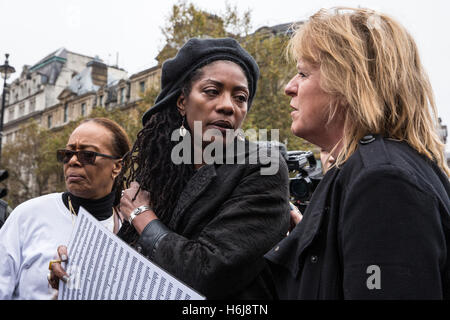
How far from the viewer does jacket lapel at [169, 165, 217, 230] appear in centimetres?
206

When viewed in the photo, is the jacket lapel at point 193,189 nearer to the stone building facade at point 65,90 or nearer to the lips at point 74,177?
the lips at point 74,177

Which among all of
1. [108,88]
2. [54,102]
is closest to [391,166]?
[108,88]

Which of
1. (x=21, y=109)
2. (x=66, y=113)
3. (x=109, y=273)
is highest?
(x=21, y=109)

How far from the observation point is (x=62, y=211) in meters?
2.87

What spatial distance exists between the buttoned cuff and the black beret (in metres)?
0.76

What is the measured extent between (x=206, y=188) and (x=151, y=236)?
318 mm

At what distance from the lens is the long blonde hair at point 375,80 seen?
157 cm

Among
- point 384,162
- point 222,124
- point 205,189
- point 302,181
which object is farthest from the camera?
point 302,181

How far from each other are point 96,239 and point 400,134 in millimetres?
1075

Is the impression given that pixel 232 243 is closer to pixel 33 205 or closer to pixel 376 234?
pixel 376 234

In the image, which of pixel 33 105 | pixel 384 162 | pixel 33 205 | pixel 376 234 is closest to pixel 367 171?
pixel 384 162

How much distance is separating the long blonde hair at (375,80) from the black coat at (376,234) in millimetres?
90

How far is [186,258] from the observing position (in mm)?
1794

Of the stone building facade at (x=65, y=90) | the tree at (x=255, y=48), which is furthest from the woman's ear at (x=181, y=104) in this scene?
the stone building facade at (x=65, y=90)
